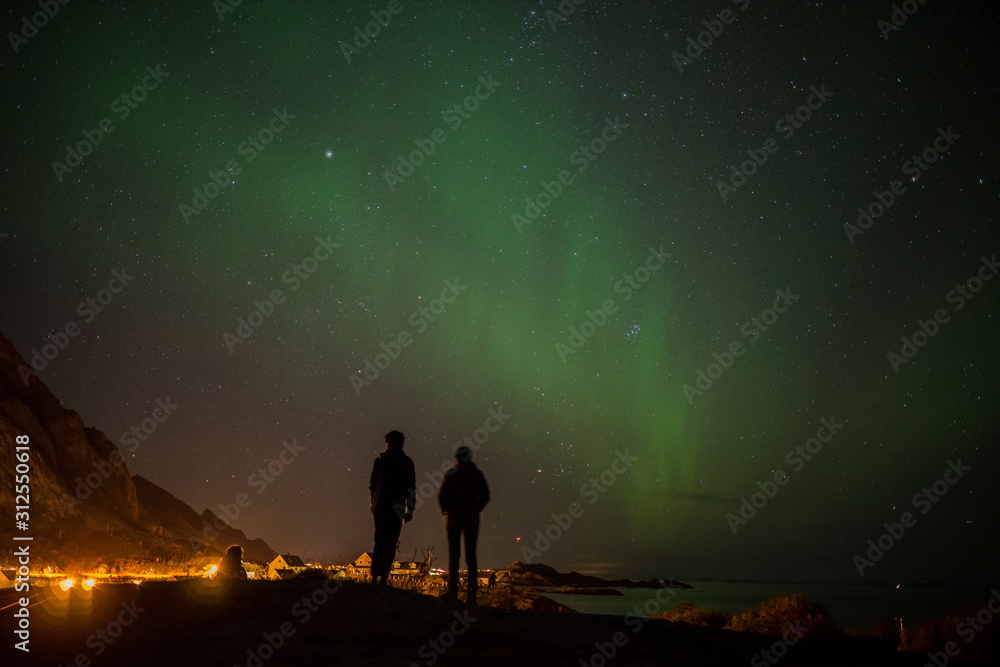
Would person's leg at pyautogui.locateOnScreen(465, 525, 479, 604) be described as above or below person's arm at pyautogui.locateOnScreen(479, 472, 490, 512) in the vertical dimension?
below

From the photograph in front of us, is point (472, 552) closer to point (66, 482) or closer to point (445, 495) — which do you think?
point (445, 495)

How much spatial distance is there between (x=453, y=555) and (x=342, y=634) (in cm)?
390

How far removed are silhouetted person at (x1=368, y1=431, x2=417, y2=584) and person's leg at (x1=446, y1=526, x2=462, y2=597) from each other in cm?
71

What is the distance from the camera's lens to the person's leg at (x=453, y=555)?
9391 mm

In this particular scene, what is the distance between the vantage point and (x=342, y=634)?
586 centimetres

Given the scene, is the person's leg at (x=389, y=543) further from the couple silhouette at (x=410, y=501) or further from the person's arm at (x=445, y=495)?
the person's arm at (x=445, y=495)

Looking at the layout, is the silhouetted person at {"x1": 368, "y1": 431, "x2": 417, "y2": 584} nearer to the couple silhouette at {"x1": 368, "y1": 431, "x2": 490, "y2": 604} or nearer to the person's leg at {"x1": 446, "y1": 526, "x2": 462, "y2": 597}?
the couple silhouette at {"x1": 368, "y1": 431, "x2": 490, "y2": 604}

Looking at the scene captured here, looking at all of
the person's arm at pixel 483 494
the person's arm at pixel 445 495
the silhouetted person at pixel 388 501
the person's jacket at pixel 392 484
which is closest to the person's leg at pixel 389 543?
the silhouetted person at pixel 388 501

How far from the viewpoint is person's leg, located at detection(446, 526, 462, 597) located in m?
9.39

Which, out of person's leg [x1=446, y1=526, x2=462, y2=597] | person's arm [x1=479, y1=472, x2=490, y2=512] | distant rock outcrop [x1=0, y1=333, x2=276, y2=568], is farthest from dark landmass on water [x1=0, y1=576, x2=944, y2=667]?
distant rock outcrop [x1=0, y1=333, x2=276, y2=568]

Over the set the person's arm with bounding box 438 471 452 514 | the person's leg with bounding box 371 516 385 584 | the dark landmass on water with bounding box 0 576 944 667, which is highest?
the person's arm with bounding box 438 471 452 514

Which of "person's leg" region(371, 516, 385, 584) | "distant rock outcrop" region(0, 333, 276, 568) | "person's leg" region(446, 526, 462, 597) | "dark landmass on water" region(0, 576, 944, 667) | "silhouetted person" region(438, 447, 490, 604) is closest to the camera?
"dark landmass on water" region(0, 576, 944, 667)

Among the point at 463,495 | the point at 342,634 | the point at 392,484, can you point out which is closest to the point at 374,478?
the point at 392,484

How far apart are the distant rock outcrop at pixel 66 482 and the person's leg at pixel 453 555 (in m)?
33.6
